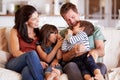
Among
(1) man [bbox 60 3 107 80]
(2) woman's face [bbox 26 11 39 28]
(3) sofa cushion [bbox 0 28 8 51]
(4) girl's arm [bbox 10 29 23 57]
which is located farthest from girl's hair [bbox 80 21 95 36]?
(3) sofa cushion [bbox 0 28 8 51]

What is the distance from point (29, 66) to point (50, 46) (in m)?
0.39

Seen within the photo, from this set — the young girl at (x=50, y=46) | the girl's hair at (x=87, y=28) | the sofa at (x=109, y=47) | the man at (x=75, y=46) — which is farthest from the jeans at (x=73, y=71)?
the sofa at (x=109, y=47)

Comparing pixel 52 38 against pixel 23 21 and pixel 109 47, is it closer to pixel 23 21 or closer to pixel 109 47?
pixel 23 21

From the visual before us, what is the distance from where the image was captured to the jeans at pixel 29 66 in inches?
76.5

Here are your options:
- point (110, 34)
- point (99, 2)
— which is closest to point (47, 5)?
point (99, 2)

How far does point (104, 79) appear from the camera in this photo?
6.33 feet

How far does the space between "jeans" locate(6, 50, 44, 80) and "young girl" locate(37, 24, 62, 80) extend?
0.16 meters

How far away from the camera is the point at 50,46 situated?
2307 millimetres

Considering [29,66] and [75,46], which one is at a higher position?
[75,46]

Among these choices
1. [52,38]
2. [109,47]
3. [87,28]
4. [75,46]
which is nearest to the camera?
[75,46]

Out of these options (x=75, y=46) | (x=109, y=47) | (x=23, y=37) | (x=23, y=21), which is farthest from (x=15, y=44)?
(x=109, y=47)

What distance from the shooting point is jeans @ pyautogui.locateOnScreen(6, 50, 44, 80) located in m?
1.94

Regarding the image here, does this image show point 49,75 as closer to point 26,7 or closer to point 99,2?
point 26,7

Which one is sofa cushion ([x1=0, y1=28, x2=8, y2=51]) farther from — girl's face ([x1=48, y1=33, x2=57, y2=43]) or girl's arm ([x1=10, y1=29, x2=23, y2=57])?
girl's face ([x1=48, y1=33, x2=57, y2=43])
